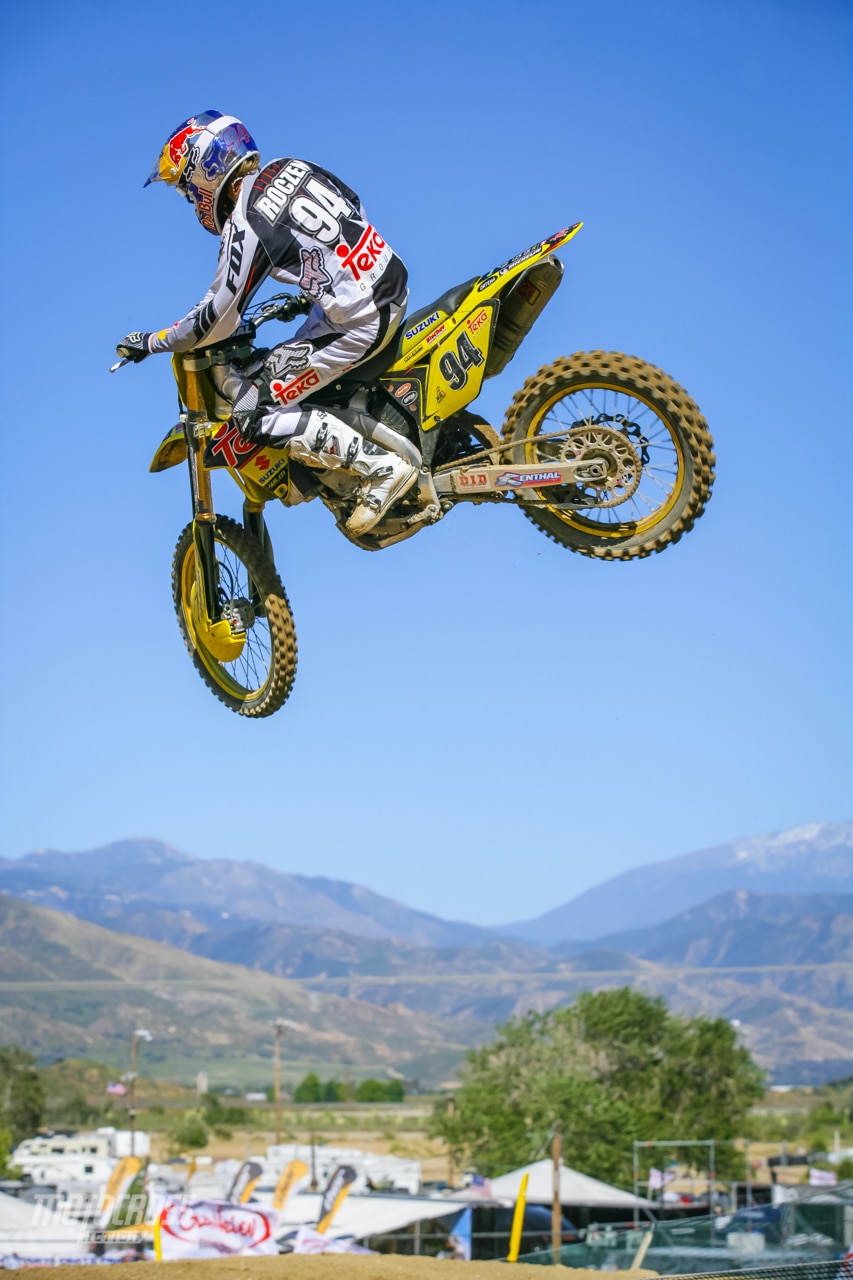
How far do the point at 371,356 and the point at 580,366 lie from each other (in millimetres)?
1473

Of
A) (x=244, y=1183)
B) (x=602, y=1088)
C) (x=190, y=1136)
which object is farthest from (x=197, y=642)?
(x=190, y=1136)

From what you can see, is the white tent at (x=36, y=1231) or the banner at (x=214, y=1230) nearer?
the banner at (x=214, y=1230)

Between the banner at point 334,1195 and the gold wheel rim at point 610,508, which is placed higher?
the gold wheel rim at point 610,508

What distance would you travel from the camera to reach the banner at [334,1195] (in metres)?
26.1

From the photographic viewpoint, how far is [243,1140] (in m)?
114

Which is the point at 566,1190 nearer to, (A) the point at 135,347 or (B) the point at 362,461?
(B) the point at 362,461

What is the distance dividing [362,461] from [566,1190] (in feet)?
106

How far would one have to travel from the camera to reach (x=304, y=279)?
9883 millimetres

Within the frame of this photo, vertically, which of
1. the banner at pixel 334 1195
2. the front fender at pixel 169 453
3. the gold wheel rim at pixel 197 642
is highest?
the front fender at pixel 169 453

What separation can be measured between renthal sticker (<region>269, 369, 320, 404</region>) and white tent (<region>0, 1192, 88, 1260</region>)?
19161 millimetres

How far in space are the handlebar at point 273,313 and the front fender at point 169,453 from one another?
0.99 m

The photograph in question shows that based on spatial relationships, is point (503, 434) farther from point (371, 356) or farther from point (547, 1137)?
point (547, 1137)

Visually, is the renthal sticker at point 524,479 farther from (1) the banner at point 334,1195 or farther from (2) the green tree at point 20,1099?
(2) the green tree at point 20,1099

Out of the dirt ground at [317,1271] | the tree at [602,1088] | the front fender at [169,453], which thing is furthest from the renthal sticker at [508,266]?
the tree at [602,1088]
